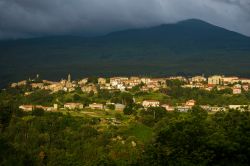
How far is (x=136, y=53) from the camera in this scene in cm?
12938

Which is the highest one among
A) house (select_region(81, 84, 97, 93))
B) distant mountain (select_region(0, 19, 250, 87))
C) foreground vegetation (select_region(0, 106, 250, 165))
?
distant mountain (select_region(0, 19, 250, 87))

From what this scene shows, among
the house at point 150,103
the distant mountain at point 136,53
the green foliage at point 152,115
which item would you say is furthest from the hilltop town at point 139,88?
the distant mountain at point 136,53

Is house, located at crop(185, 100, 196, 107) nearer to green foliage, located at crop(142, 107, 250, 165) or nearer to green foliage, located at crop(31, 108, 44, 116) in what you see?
green foliage, located at crop(31, 108, 44, 116)

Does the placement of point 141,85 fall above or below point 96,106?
above

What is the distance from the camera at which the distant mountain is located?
9519 cm

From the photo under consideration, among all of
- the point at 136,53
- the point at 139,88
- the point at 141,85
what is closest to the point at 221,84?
the point at 141,85

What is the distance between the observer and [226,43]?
136 m

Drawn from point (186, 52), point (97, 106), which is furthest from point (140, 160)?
point (186, 52)

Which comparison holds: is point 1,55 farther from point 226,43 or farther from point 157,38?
point 226,43

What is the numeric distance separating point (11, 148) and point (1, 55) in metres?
111

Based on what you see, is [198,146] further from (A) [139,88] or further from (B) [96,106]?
(A) [139,88]

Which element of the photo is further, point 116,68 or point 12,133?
point 116,68

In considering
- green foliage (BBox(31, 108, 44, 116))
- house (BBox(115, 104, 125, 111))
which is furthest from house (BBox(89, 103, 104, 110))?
green foliage (BBox(31, 108, 44, 116))

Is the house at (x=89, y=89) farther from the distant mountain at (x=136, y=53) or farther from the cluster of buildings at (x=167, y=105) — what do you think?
the distant mountain at (x=136, y=53)
